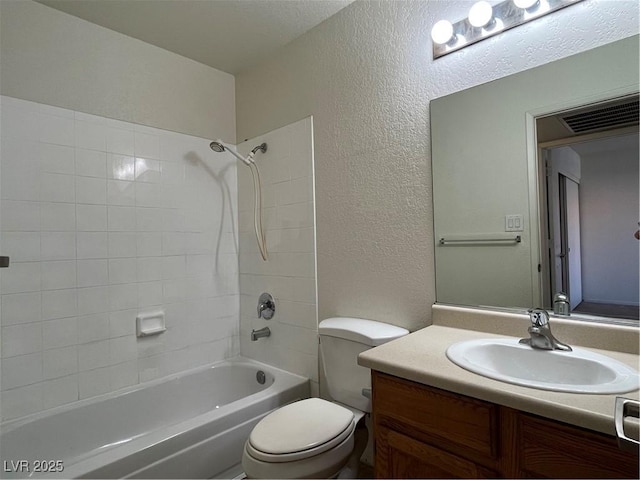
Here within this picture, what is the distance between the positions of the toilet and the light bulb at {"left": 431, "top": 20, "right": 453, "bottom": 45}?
125cm

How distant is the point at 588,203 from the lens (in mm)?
1162

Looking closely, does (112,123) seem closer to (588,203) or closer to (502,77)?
(502,77)

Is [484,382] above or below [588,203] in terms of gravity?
below

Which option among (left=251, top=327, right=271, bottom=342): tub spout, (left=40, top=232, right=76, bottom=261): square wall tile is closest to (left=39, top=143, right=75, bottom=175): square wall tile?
(left=40, top=232, right=76, bottom=261): square wall tile

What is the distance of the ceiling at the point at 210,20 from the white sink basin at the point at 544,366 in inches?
69.5

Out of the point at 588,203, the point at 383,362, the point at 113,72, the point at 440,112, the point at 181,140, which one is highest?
the point at 113,72

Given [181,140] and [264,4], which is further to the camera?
[181,140]

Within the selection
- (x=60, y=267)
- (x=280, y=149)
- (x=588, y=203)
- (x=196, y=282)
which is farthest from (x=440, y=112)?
(x=60, y=267)

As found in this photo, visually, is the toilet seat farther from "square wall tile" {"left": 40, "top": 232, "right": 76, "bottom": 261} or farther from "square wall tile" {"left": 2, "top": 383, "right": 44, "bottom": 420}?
"square wall tile" {"left": 40, "top": 232, "right": 76, "bottom": 261}

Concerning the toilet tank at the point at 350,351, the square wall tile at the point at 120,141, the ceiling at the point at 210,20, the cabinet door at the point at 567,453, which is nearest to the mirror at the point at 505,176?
the toilet tank at the point at 350,351

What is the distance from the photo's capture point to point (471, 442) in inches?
34.1

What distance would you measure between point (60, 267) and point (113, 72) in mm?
1122

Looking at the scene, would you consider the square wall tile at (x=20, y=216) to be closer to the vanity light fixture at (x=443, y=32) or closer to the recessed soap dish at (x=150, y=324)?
the recessed soap dish at (x=150, y=324)

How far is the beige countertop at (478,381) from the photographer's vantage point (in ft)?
2.34
